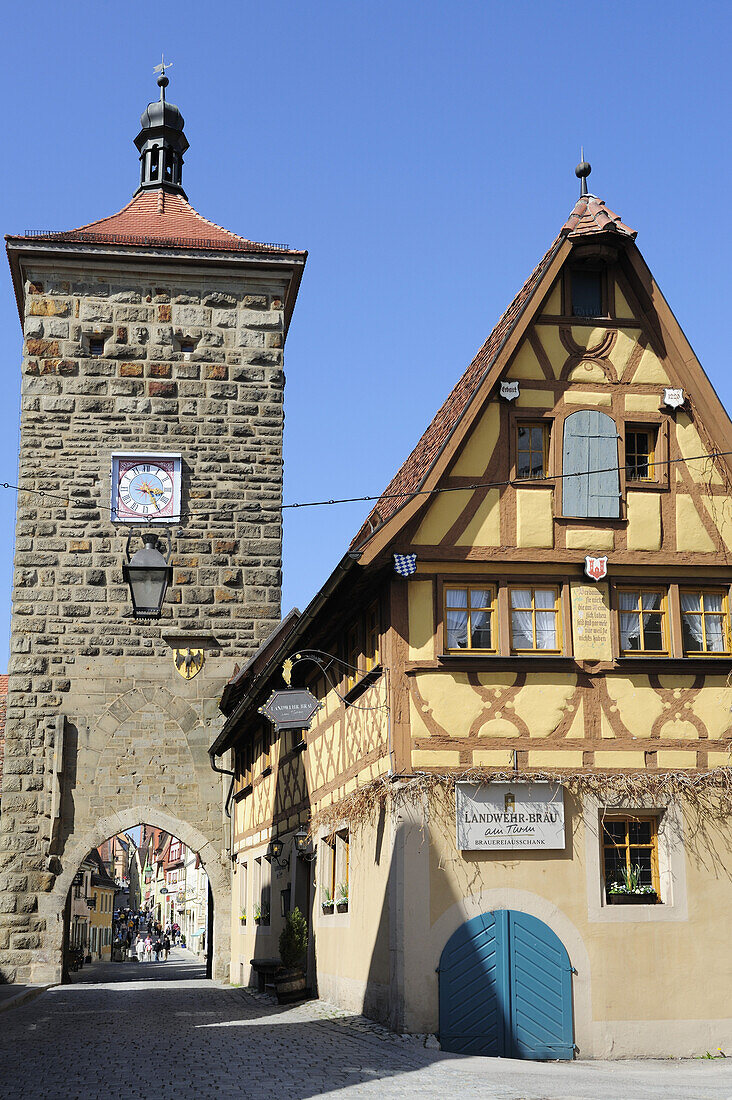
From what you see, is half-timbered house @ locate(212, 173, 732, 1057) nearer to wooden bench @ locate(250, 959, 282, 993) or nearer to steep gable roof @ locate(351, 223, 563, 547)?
steep gable roof @ locate(351, 223, 563, 547)

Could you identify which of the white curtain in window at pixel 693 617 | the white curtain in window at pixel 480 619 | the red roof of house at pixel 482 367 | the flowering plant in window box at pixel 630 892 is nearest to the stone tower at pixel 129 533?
the red roof of house at pixel 482 367

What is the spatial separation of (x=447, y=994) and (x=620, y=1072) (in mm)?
1528

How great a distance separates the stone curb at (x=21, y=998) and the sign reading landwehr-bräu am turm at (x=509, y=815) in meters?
7.06

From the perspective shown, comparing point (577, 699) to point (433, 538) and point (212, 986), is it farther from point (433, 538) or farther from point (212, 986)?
point (212, 986)

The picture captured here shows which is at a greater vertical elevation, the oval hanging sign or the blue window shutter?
the blue window shutter

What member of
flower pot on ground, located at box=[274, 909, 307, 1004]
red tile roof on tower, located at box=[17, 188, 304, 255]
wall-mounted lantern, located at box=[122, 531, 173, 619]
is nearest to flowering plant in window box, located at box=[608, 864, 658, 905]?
wall-mounted lantern, located at box=[122, 531, 173, 619]

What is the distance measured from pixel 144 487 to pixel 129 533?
86 cm

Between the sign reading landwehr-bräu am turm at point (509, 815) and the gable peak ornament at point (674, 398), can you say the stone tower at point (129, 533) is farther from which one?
the sign reading landwehr-bräu am turm at point (509, 815)

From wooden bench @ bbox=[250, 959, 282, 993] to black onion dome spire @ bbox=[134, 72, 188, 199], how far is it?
15.9 meters

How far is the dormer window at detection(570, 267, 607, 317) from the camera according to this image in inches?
502

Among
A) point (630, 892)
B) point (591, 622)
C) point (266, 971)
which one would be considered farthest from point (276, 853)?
point (591, 622)

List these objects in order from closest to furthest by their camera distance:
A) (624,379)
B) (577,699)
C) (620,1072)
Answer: (620,1072)
(577,699)
(624,379)

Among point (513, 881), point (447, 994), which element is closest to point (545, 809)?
point (513, 881)

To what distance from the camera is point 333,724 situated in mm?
14523
